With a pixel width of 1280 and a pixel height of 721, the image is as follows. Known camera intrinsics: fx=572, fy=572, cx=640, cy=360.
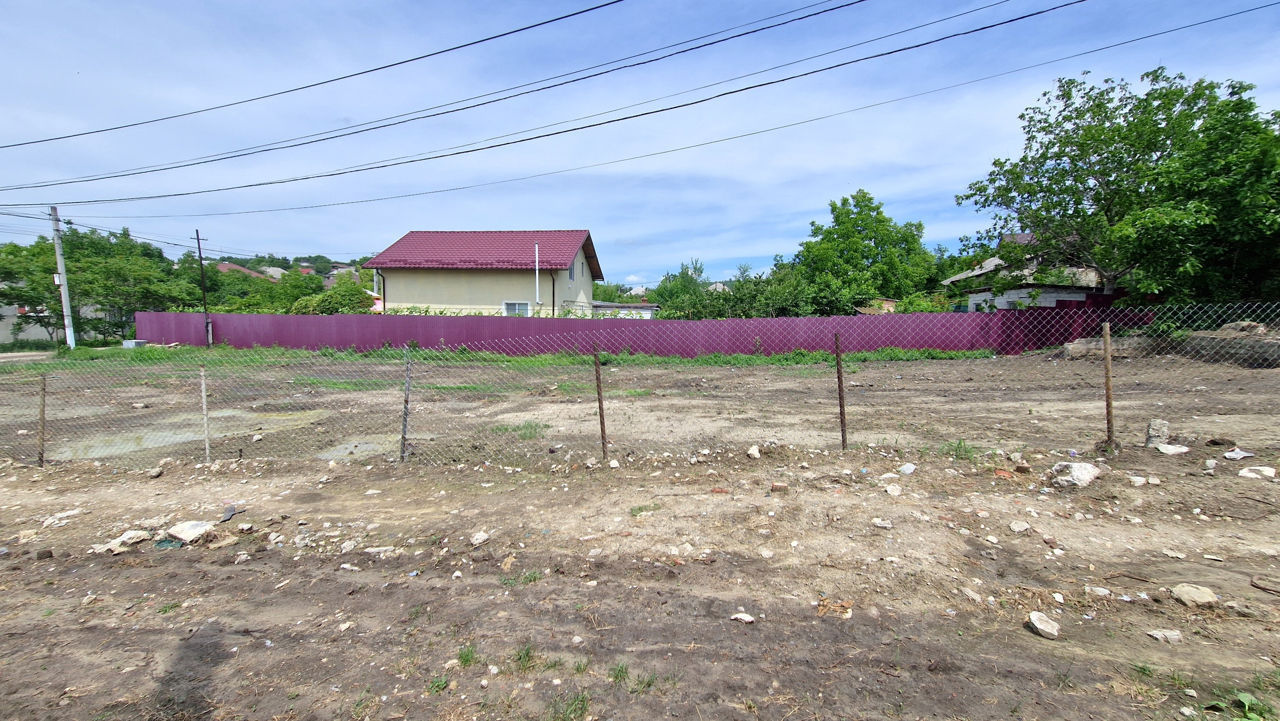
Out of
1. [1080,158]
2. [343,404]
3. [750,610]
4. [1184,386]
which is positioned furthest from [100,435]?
[1080,158]

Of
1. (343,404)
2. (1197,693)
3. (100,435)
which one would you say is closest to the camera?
(1197,693)

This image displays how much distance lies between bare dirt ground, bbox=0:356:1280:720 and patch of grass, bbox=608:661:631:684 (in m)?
0.02

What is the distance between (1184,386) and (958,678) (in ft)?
35.2

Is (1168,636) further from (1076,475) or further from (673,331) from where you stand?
(673,331)

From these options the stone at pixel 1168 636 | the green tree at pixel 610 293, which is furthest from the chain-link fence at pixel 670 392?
the green tree at pixel 610 293

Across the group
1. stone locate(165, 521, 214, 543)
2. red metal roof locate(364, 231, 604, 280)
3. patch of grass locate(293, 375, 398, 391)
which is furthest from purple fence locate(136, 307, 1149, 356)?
stone locate(165, 521, 214, 543)

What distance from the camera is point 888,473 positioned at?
5.62 meters

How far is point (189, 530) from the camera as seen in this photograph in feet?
15.5

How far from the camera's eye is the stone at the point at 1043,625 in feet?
9.92

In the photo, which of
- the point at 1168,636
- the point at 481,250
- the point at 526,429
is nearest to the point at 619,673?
the point at 1168,636

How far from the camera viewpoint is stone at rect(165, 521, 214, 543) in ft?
15.2

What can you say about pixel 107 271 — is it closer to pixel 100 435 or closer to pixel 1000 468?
pixel 100 435

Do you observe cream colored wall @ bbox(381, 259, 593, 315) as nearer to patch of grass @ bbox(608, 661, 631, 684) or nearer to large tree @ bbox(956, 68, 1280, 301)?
large tree @ bbox(956, 68, 1280, 301)

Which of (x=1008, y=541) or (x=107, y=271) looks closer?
(x=1008, y=541)
